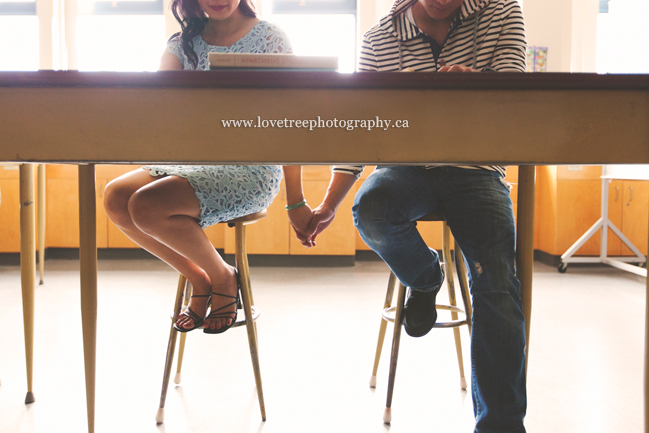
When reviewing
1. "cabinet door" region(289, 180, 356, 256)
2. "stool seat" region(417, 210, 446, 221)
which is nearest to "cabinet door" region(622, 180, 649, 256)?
Answer: "cabinet door" region(289, 180, 356, 256)

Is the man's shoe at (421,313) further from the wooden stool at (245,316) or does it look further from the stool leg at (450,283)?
the wooden stool at (245,316)

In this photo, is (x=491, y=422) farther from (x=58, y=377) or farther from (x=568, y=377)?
(x=58, y=377)

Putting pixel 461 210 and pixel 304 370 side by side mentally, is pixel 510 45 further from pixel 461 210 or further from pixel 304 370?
pixel 304 370

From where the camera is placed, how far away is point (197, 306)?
3.79ft

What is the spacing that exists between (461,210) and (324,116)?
1.58 ft

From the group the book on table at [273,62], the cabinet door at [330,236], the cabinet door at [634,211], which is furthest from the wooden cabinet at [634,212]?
the book on table at [273,62]

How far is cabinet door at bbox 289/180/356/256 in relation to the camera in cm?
349

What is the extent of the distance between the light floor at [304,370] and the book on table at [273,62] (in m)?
0.93

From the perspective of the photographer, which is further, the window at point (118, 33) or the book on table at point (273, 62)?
the window at point (118, 33)

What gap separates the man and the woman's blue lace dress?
157 mm

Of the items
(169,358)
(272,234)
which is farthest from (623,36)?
(169,358)

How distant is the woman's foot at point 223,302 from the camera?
1.13 meters

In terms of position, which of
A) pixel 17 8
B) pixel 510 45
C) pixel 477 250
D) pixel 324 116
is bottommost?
pixel 477 250

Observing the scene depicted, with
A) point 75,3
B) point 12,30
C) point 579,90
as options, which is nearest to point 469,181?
point 579,90
